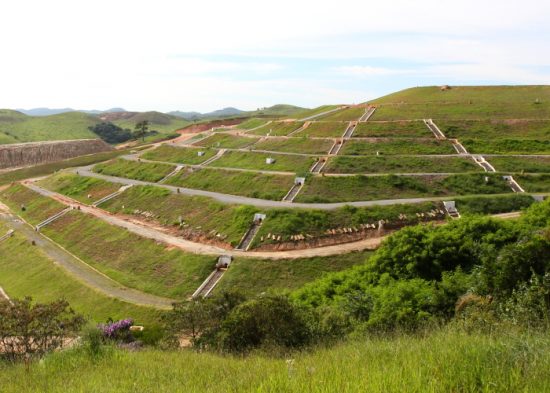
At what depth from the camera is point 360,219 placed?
112ft

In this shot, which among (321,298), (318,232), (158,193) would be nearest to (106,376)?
(321,298)

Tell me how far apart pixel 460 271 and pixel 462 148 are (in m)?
33.6

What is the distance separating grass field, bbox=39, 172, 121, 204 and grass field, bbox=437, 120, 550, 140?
1660 inches

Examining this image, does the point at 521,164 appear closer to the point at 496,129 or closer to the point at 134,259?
the point at 496,129

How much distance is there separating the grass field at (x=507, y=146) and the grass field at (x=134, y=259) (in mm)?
35183

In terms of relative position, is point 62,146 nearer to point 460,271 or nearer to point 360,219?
point 360,219

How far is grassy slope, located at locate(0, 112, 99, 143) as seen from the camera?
113 m

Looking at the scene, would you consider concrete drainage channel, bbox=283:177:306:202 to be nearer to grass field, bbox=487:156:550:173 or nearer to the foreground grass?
grass field, bbox=487:156:550:173

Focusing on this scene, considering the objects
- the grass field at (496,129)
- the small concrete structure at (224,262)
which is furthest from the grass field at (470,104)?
the small concrete structure at (224,262)

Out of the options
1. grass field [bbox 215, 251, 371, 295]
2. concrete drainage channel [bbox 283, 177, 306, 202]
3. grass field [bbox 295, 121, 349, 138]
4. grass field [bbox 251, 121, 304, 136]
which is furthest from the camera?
grass field [bbox 251, 121, 304, 136]

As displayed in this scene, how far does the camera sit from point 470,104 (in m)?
64.3

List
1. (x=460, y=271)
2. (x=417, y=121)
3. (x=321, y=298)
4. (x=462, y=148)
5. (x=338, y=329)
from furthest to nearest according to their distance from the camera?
(x=417, y=121) < (x=462, y=148) < (x=321, y=298) < (x=460, y=271) < (x=338, y=329)

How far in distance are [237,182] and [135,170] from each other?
20.9 meters

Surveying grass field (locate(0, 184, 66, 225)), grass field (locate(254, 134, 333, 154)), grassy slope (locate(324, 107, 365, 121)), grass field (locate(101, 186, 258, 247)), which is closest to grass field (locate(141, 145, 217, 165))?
grass field (locate(254, 134, 333, 154))
